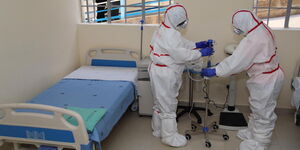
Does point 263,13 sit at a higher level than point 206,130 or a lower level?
higher

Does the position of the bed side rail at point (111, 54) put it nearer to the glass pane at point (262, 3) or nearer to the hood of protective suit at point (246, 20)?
the hood of protective suit at point (246, 20)

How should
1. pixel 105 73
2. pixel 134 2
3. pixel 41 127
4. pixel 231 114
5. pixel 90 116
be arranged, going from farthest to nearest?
pixel 134 2 < pixel 105 73 < pixel 231 114 < pixel 90 116 < pixel 41 127

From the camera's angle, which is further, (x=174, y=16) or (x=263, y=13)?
(x=263, y=13)

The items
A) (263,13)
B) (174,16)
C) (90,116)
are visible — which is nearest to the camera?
(90,116)

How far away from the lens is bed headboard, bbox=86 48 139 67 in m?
3.82

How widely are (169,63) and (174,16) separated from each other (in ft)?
1.49

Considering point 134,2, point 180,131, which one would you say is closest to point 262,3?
point 134,2

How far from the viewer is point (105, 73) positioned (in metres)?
3.64

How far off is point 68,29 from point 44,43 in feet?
1.80

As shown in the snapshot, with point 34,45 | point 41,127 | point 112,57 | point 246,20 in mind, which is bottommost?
point 41,127

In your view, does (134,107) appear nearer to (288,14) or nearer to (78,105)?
(78,105)

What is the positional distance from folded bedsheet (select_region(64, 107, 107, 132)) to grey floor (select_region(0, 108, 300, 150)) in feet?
1.74

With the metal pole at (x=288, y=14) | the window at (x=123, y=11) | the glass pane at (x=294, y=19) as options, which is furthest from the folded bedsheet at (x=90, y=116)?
the glass pane at (x=294, y=19)

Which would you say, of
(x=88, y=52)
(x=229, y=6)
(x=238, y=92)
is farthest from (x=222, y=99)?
(x=88, y=52)
